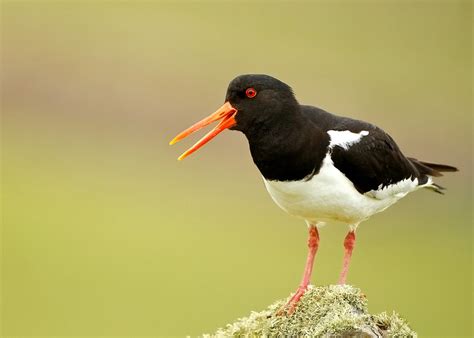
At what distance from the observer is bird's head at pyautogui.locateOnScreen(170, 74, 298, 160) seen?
7.77 m

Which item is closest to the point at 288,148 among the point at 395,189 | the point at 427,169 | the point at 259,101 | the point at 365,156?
the point at 259,101

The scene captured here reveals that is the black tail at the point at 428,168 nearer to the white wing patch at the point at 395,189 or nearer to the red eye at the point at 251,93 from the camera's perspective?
the white wing patch at the point at 395,189

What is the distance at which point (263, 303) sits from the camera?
16672mm

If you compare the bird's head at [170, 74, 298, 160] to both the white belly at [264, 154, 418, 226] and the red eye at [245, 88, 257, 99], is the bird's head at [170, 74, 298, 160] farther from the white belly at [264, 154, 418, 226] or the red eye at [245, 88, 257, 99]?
the white belly at [264, 154, 418, 226]

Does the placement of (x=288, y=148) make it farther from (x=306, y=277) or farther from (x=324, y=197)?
(x=306, y=277)

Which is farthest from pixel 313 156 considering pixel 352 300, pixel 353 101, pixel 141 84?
pixel 141 84

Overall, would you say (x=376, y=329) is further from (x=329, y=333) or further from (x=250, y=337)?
(x=250, y=337)

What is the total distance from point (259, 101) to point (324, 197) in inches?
38.8

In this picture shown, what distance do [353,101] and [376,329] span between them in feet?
56.4

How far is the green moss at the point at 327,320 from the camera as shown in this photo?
6.81 m

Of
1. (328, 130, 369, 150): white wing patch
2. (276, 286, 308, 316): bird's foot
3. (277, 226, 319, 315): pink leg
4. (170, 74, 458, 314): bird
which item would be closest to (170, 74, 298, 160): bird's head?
(170, 74, 458, 314): bird

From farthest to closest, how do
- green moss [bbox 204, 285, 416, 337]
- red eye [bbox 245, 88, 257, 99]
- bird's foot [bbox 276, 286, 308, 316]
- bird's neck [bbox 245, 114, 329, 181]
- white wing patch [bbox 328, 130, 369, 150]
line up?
white wing patch [bbox 328, 130, 369, 150]
red eye [bbox 245, 88, 257, 99]
bird's neck [bbox 245, 114, 329, 181]
bird's foot [bbox 276, 286, 308, 316]
green moss [bbox 204, 285, 416, 337]

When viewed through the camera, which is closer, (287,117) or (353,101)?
(287,117)

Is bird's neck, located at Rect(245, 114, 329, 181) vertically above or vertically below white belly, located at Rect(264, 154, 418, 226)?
above
